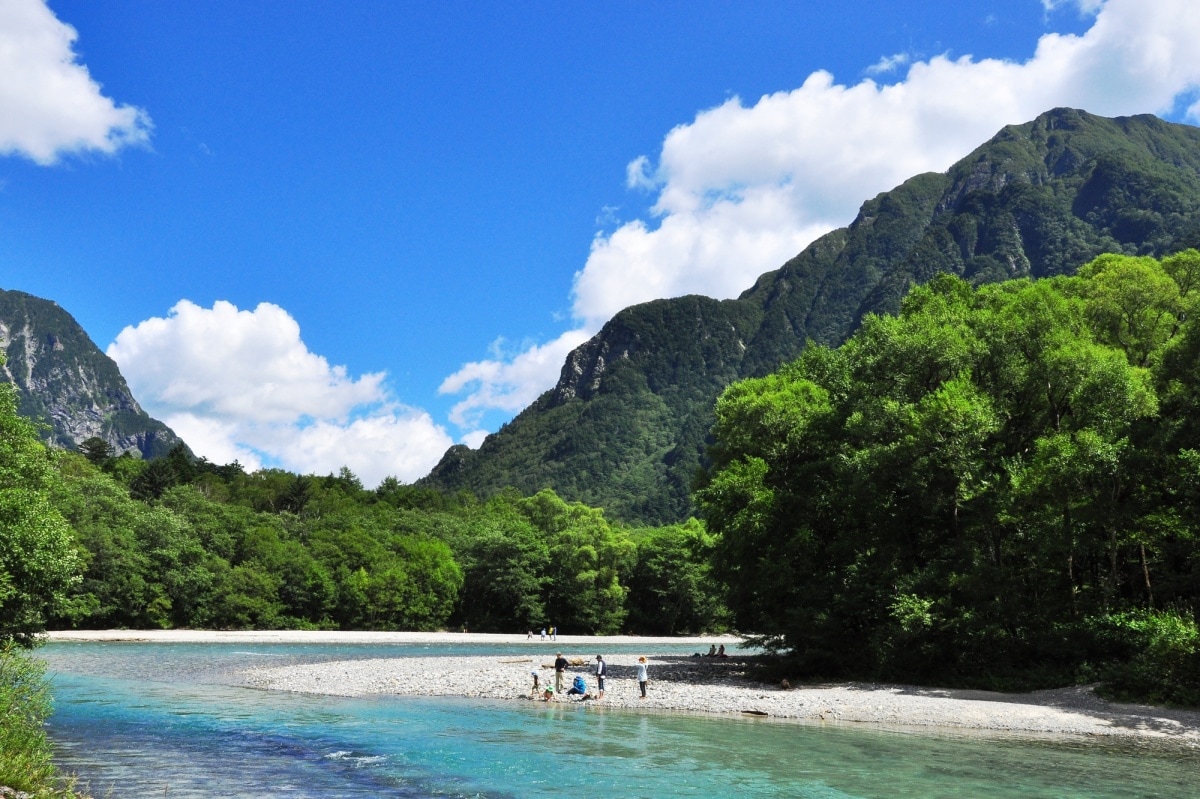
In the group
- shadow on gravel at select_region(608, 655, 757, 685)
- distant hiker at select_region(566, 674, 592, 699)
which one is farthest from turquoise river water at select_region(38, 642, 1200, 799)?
shadow on gravel at select_region(608, 655, 757, 685)

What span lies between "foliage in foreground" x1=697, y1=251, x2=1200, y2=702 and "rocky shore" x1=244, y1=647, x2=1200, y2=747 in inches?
92.3

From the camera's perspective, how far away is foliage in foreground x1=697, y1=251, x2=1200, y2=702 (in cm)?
3058

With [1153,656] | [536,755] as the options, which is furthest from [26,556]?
[1153,656]

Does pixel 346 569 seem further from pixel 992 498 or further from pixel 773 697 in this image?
pixel 992 498

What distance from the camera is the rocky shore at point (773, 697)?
2683cm

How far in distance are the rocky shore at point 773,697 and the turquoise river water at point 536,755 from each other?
1.85 m

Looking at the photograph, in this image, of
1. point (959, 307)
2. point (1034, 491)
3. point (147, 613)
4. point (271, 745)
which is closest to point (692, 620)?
point (147, 613)

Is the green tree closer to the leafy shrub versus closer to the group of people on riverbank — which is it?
the group of people on riverbank

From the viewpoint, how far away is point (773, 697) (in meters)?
33.8

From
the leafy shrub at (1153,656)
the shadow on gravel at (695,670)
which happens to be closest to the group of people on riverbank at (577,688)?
the shadow on gravel at (695,670)

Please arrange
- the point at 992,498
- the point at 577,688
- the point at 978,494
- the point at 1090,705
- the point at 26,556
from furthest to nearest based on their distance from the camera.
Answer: the point at 577,688 < the point at 978,494 < the point at 992,498 < the point at 1090,705 < the point at 26,556

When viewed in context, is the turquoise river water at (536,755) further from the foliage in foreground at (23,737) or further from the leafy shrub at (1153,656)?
the leafy shrub at (1153,656)

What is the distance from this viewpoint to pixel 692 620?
10006 centimetres

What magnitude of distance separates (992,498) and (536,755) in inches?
873
